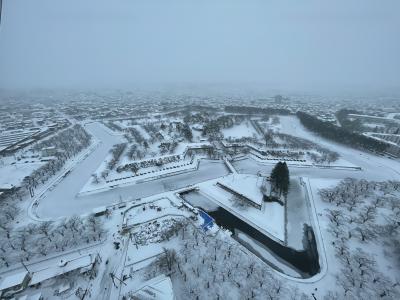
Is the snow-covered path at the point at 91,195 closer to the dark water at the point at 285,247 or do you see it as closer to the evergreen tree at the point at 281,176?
the dark water at the point at 285,247

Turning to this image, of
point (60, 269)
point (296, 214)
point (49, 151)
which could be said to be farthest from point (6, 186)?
point (296, 214)

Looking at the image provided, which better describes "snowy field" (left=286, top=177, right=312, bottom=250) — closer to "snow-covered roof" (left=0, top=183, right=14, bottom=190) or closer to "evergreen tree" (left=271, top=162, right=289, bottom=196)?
A: "evergreen tree" (left=271, top=162, right=289, bottom=196)

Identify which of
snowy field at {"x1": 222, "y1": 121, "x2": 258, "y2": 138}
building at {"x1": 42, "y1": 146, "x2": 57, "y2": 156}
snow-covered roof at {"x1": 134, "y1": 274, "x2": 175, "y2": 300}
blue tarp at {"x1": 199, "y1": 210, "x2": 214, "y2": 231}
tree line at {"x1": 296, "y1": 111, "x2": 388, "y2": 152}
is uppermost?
tree line at {"x1": 296, "y1": 111, "x2": 388, "y2": 152}

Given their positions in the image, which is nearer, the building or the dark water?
the dark water

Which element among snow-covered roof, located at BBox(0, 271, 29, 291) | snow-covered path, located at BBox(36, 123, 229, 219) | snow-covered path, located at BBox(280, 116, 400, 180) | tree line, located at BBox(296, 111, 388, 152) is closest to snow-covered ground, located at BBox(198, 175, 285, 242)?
snow-covered path, located at BBox(36, 123, 229, 219)

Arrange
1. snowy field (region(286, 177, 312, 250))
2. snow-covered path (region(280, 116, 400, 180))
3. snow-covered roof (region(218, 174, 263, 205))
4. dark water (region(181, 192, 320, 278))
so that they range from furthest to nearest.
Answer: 1. snow-covered path (region(280, 116, 400, 180))
2. snow-covered roof (region(218, 174, 263, 205))
3. snowy field (region(286, 177, 312, 250))
4. dark water (region(181, 192, 320, 278))

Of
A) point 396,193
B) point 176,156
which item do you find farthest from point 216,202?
point 396,193

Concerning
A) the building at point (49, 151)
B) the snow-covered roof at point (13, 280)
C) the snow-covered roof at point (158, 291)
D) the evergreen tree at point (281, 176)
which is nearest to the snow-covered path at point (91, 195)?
the building at point (49, 151)
